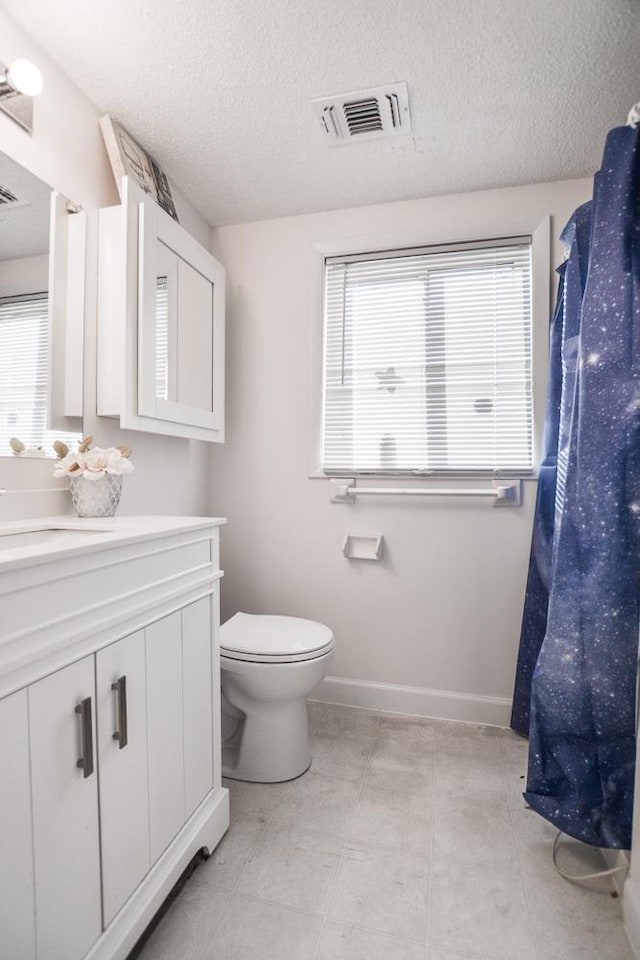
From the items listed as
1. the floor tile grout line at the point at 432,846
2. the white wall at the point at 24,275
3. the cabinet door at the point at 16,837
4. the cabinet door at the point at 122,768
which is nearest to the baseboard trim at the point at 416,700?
the floor tile grout line at the point at 432,846

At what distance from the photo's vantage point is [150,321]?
62.7 inches

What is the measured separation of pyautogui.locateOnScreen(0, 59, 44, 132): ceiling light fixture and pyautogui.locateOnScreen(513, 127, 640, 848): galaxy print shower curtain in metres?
1.54

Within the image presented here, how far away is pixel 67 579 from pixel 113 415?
2.80 ft

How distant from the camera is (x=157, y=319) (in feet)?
5.44

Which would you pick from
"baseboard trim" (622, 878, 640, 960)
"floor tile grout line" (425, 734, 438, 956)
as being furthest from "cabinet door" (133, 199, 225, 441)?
"baseboard trim" (622, 878, 640, 960)

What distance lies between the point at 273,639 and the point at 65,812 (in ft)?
2.89

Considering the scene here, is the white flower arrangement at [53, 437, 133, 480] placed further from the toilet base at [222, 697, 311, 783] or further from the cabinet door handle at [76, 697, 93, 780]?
the toilet base at [222, 697, 311, 783]

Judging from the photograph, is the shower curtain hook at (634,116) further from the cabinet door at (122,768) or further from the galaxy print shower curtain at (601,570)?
the cabinet door at (122,768)

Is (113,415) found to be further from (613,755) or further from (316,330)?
(613,755)

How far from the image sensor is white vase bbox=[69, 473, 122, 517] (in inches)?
55.1

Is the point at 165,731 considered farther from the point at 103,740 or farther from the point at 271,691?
the point at 271,691

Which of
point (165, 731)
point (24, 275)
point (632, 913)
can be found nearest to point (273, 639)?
point (165, 731)

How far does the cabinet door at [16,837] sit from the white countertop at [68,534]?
0.71 feet

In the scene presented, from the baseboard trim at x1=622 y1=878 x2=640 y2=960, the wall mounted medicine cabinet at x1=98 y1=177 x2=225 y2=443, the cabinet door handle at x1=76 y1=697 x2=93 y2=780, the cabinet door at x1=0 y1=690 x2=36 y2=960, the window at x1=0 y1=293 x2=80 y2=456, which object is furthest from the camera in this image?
the wall mounted medicine cabinet at x1=98 y1=177 x2=225 y2=443
